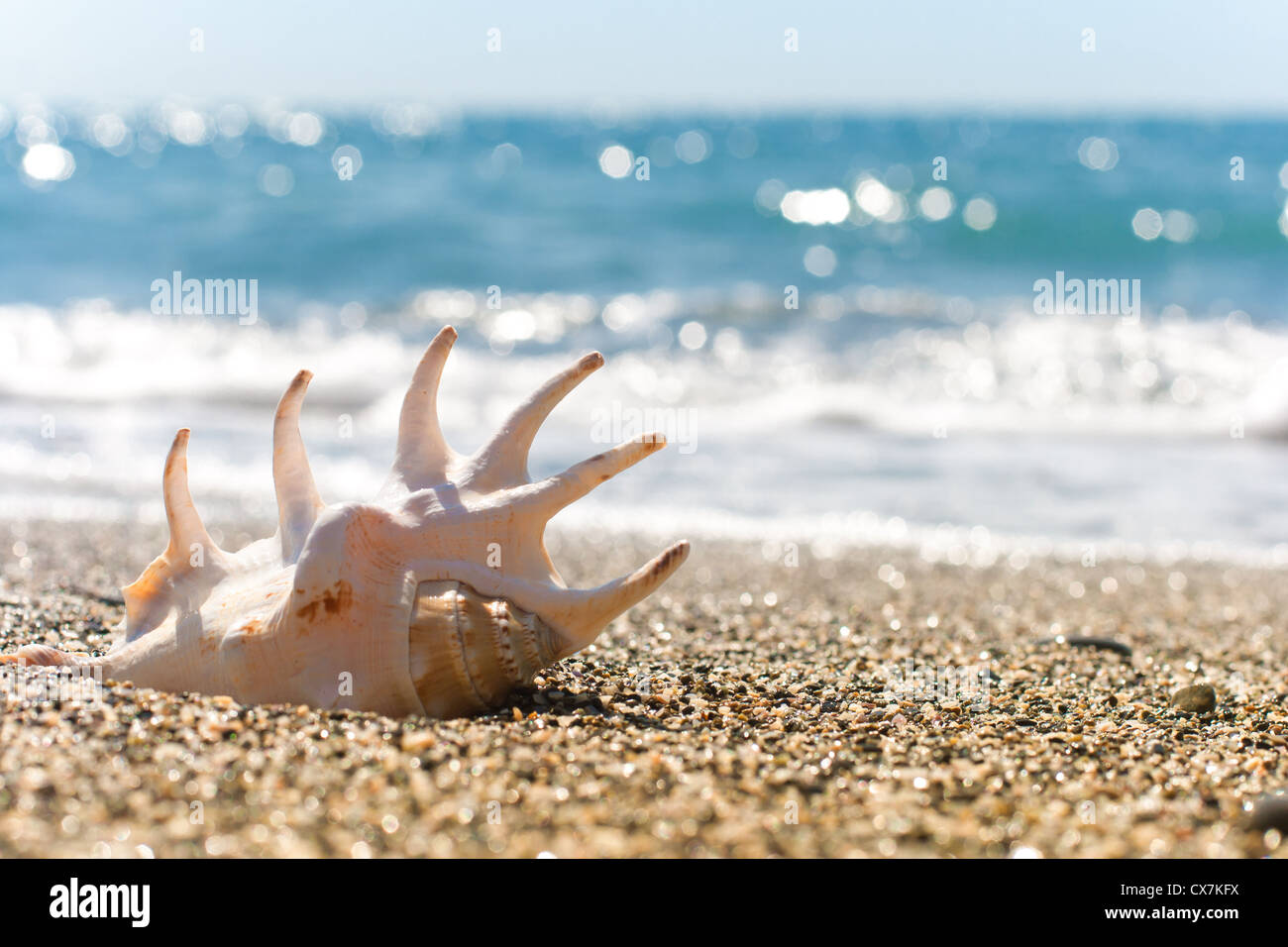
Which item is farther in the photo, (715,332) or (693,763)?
(715,332)

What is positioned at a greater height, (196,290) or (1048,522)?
(196,290)

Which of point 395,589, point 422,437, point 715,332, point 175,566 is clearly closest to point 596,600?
point 395,589

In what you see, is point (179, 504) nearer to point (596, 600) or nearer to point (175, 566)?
point (175, 566)

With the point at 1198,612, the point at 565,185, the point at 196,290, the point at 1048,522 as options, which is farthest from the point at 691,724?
the point at 565,185

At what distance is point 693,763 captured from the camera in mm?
2574

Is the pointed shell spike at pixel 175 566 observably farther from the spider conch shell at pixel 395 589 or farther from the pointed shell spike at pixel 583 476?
the pointed shell spike at pixel 583 476

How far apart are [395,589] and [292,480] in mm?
502

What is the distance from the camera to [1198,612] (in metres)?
5.62

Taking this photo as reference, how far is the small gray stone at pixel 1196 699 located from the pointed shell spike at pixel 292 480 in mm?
2580

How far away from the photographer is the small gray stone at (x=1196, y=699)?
3.43 meters

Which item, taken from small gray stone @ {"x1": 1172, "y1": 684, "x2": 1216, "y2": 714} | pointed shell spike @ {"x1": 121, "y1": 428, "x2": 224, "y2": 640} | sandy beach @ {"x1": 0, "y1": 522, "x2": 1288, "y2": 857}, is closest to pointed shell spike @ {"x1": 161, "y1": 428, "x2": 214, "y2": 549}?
pointed shell spike @ {"x1": 121, "y1": 428, "x2": 224, "y2": 640}

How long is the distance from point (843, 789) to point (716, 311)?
14.0 meters

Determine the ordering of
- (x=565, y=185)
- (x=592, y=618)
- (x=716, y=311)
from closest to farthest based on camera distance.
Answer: (x=592, y=618) < (x=716, y=311) < (x=565, y=185)
